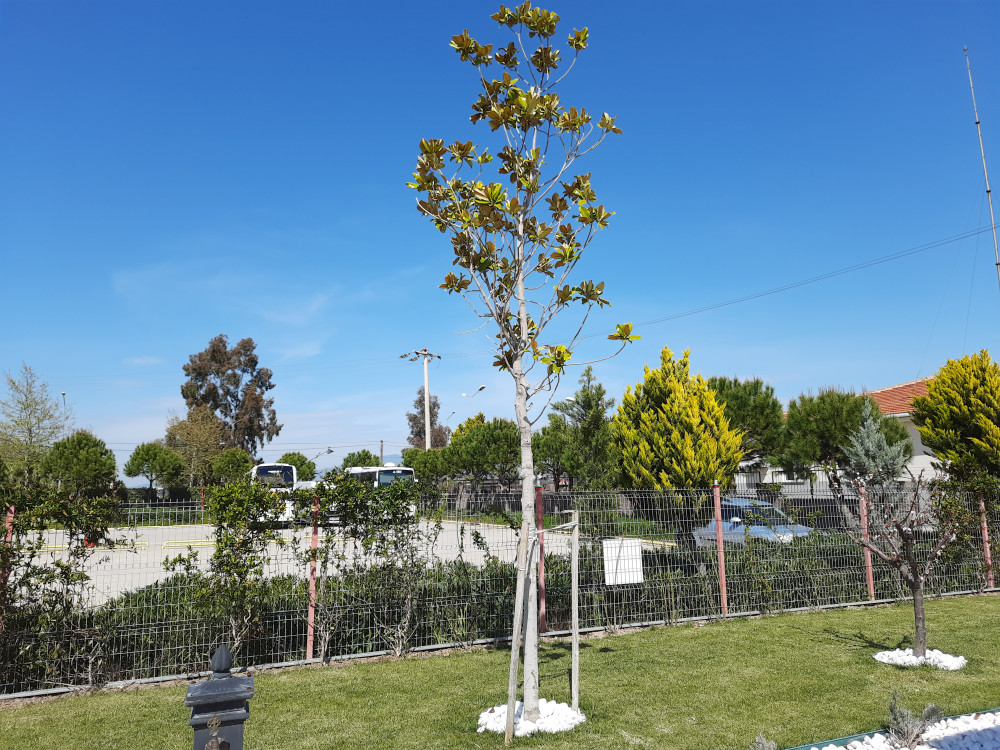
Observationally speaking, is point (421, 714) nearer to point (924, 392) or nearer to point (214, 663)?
point (214, 663)

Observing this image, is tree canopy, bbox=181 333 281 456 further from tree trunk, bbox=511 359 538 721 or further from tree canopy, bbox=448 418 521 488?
tree trunk, bbox=511 359 538 721

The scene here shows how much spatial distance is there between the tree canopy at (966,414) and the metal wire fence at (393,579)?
4.61 meters

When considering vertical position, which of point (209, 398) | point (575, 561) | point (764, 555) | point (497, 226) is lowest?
point (764, 555)

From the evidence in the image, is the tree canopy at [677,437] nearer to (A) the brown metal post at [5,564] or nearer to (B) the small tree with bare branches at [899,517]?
(B) the small tree with bare branches at [899,517]

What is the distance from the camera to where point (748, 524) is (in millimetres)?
8883

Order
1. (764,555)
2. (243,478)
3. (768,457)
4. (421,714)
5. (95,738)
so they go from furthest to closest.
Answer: (768,457)
(764,555)
(243,478)
(421,714)
(95,738)

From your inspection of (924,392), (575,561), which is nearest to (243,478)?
(575,561)

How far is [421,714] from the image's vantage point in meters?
5.12

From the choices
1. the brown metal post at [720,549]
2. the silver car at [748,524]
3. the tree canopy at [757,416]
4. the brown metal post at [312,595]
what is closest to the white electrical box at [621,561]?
the silver car at [748,524]

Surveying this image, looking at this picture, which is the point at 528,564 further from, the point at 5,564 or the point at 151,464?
the point at 151,464

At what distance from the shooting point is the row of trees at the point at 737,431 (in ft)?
33.2

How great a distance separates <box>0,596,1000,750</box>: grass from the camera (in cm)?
462

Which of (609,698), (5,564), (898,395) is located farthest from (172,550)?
(898,395)

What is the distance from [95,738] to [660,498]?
21.2 feet
